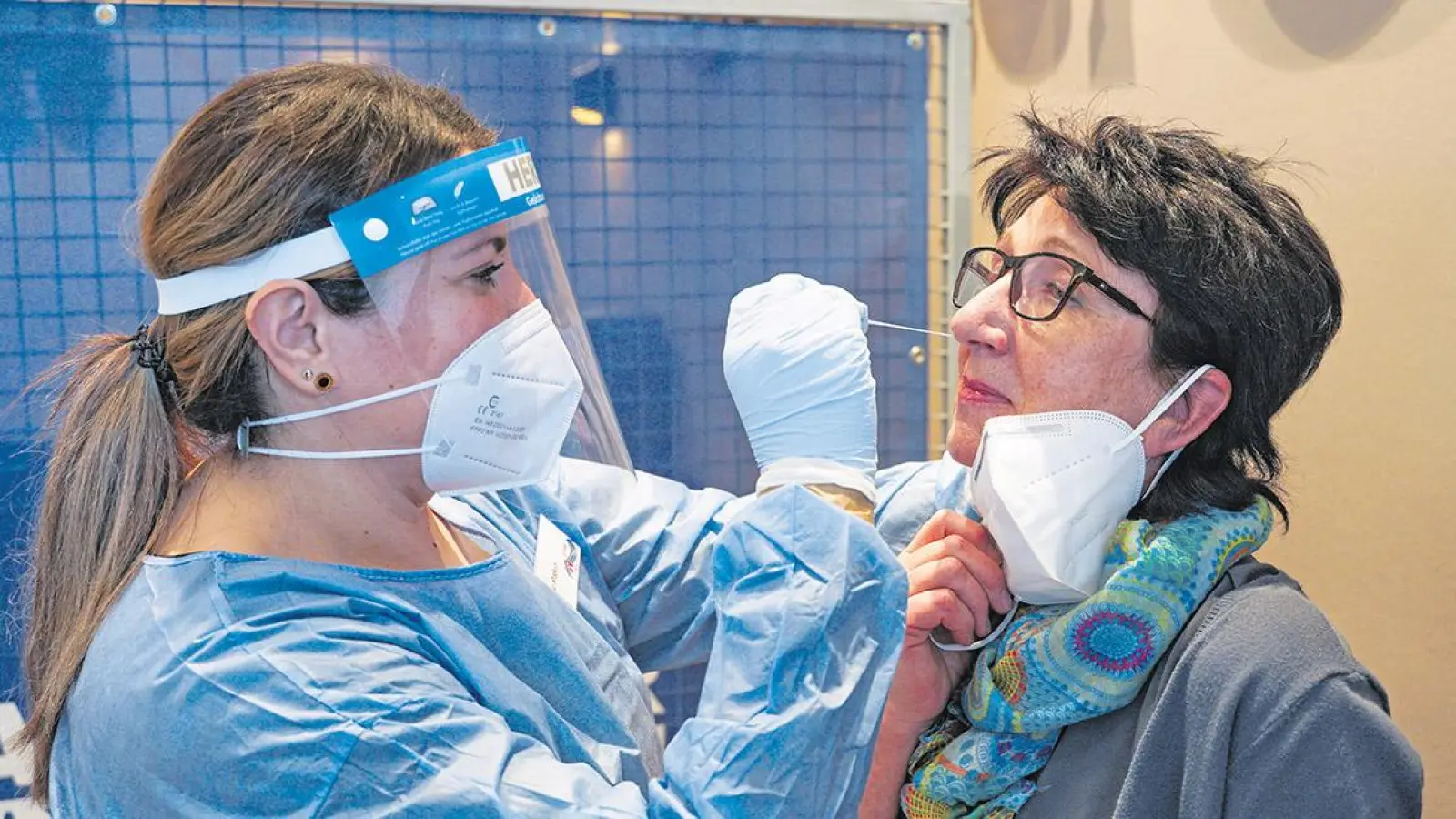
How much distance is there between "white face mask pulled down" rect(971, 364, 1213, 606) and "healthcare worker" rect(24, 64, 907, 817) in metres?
0.15

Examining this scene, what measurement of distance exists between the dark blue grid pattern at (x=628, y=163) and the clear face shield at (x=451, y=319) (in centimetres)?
69

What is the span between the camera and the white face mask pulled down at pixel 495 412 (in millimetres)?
1227

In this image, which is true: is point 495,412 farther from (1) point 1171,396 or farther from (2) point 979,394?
(1) point 1171,396

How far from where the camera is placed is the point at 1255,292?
1.29 meters

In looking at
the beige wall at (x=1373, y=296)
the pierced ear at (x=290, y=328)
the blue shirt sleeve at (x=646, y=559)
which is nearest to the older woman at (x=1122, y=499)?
the blue shirt sleeve at (x=646, y=559)

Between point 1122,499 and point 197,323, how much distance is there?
3.07 feet

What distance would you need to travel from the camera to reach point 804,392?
4.22ft

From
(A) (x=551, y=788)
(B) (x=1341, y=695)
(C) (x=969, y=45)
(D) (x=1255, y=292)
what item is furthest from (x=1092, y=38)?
(A) (x=551, y=788)

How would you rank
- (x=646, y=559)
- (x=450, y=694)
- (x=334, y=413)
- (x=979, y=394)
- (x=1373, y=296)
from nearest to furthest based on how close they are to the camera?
(x=450, y=694) < (x=334, y=413) < (x=979, y=394) < (x=646, y=559) < (x=1373, y=296)

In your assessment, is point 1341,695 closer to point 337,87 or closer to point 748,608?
point 748,608

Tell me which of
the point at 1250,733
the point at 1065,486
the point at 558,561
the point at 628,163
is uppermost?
the point at 628,163

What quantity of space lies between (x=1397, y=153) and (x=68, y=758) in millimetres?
1713

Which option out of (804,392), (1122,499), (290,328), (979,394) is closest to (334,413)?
(290,328)

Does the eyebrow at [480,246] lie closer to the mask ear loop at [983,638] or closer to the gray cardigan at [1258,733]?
the mask ear loop at [983,638]
